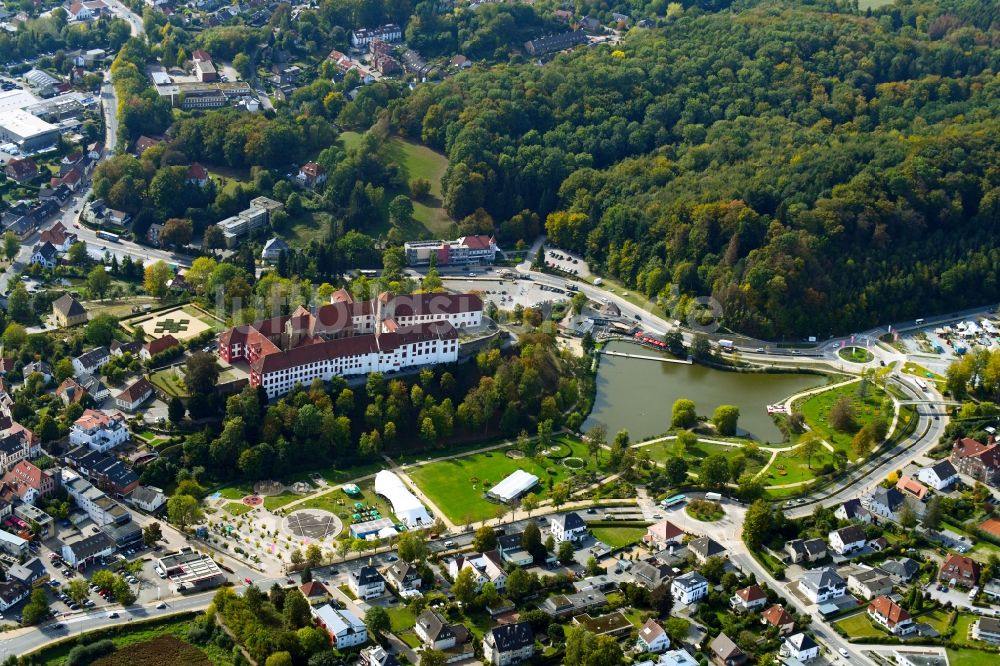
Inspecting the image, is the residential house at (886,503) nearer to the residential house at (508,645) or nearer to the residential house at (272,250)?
the residential house at (508,645)

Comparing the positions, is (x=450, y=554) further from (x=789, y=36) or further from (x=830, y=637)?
(x=789, y=36)

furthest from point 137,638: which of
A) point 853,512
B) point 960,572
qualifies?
point 960,572

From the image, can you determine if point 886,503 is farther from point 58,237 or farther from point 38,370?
point 58,237

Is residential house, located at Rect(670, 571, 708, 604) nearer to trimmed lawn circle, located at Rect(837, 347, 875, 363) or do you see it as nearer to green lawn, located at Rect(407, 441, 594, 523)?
green lawn, located at Rect(407, 441, 594, 523)

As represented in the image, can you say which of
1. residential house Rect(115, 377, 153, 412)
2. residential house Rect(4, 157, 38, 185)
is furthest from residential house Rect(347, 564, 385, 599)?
residential house Rect(4, 157, 38, 185)

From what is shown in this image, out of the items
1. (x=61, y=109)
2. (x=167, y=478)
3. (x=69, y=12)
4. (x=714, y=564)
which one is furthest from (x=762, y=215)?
(x=69, y=12)
